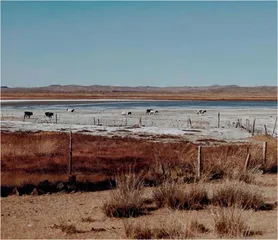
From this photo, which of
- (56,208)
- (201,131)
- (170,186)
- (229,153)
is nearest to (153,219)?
(170,186)

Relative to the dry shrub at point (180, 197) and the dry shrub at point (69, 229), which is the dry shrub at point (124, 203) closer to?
the dry shrub at point (180, 197)

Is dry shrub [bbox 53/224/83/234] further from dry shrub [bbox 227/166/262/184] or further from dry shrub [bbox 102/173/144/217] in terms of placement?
dry shrub [bbox 227/166/262/184]

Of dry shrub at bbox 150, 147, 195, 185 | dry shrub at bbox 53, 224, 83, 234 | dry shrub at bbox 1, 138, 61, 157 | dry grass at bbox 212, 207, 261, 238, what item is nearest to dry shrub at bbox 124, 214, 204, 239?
dry grass at bbox 212, 207, 261, 238

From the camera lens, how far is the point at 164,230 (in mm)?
11742

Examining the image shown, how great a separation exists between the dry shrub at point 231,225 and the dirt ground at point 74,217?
22cm

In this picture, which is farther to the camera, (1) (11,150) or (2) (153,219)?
(1) (11,150)

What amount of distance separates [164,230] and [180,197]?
3.40 metres

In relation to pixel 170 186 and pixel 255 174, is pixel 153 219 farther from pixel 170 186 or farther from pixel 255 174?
pixel 255 174

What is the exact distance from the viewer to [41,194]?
17.1 m

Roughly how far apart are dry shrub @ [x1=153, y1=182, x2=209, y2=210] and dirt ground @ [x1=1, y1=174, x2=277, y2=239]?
356 mm

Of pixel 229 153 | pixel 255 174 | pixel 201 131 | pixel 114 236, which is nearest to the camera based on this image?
pixel 114 236

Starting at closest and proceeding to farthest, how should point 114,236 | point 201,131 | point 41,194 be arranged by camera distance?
point 114,236 < point 41,194 < point 201,131

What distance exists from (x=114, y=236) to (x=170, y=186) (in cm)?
371

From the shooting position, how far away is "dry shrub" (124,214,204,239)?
11.4 meters
